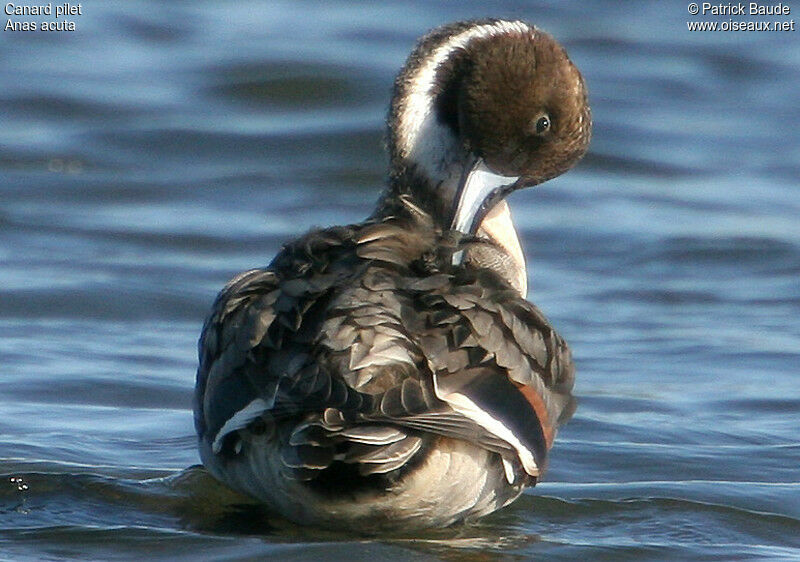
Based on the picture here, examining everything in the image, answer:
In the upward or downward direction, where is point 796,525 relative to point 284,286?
downward

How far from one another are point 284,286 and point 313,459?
74cm

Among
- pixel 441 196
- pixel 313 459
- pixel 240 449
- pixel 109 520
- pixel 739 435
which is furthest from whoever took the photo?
pixel 739 435

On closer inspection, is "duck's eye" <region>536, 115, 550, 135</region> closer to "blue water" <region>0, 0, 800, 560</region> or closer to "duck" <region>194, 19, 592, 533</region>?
"duck" <region>194, 19, 592, 533</region>

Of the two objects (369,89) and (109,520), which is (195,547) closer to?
(109,520)

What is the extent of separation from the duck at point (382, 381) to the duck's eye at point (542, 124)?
0.48 m

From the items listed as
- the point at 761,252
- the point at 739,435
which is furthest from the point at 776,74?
the point at 739,435

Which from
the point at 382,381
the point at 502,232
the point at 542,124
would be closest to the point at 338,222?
the point at 502,232

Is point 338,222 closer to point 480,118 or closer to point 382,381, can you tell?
point 480,118

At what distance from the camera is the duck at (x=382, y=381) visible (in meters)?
5.83

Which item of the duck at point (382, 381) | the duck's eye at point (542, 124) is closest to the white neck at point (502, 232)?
the duck at point (382, 381)

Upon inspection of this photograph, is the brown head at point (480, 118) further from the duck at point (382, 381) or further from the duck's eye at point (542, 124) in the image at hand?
the duck at point (382, 381)

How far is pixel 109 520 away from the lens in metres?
6.85

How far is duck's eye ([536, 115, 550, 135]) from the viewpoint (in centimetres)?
765

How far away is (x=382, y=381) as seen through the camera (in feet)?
19.0
